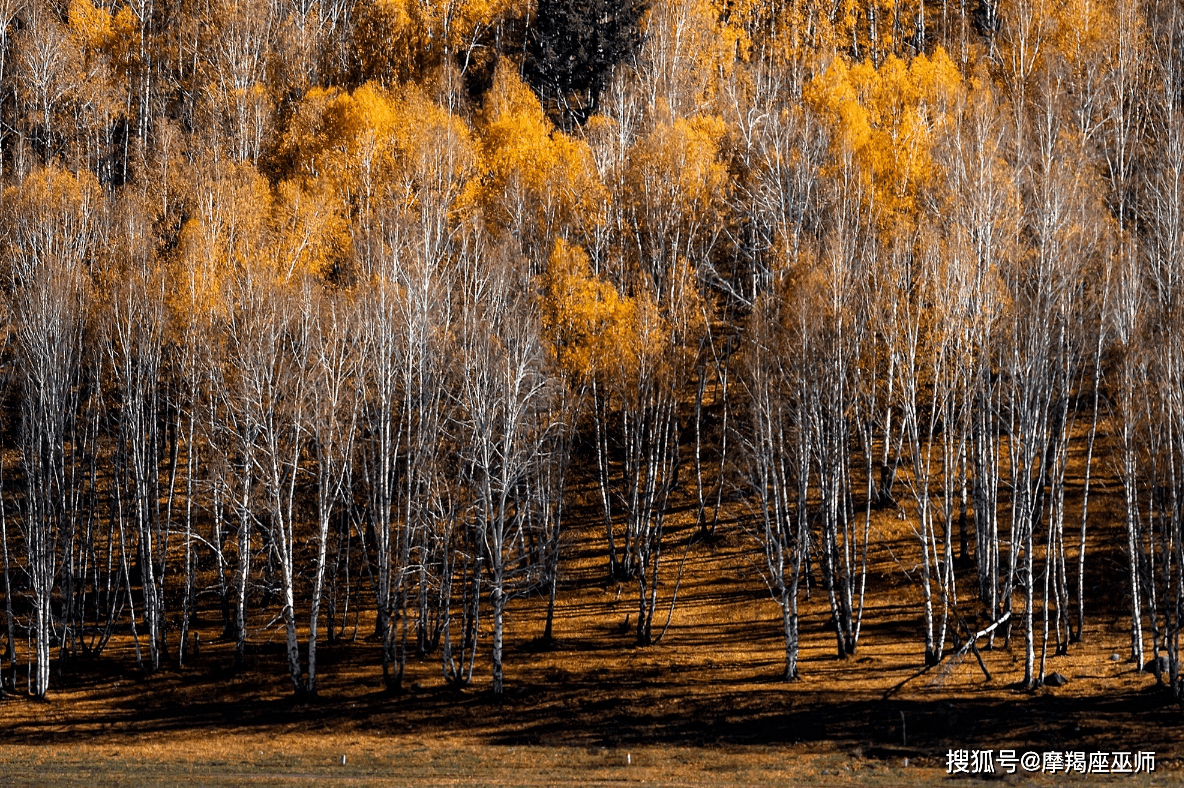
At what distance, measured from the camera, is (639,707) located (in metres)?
28.0

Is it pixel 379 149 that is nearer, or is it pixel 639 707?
pixel 639 707

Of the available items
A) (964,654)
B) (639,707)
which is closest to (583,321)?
(639,707)

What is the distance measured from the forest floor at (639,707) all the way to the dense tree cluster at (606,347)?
0.92 meters

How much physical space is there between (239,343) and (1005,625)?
2222cm

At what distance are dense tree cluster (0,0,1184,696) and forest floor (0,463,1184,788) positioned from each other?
917mm

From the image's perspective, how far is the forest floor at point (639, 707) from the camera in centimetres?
2358

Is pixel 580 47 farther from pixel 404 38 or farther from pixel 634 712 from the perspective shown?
pixel 634 712

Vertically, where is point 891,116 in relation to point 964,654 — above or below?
above

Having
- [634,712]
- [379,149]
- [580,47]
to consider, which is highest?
[580,47]

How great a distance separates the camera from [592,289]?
1384 inches

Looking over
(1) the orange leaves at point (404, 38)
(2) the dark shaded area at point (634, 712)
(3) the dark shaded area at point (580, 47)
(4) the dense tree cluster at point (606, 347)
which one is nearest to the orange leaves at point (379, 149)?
(4) the dense tree cluster at point (606, 347)

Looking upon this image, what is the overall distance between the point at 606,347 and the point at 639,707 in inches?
435

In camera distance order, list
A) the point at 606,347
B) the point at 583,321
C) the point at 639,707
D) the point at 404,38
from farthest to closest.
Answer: the point at 404,38, the point at 583,321, the point at 606,347, the point at 639,707

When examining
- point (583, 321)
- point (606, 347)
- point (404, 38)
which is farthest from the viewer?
point (404, 38)
